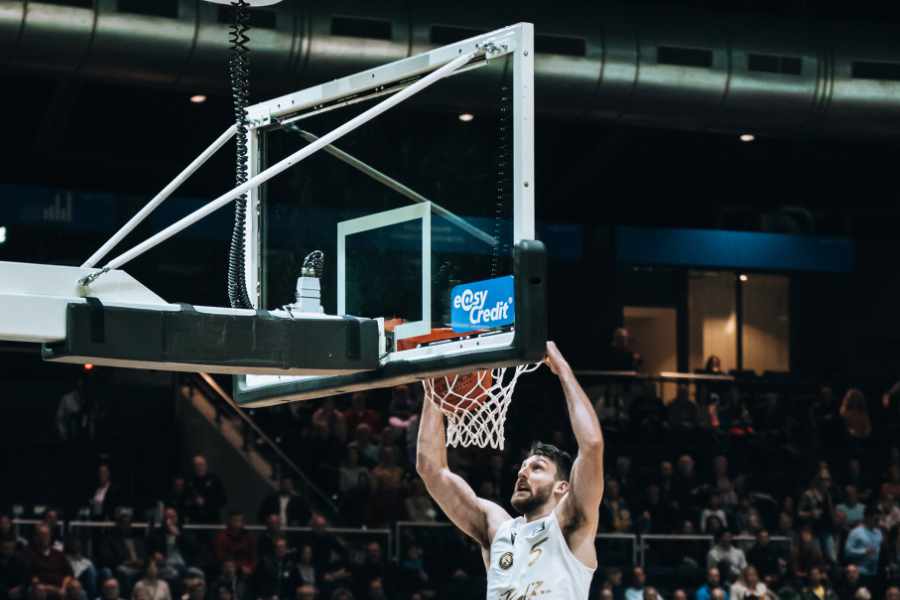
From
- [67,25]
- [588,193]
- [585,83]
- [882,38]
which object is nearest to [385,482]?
[585,83]

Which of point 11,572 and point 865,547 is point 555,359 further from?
point 865,547

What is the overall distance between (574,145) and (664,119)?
5.98 m

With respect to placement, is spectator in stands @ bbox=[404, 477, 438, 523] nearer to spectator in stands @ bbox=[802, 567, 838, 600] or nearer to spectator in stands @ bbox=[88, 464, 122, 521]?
spectator in stands @ bbox=[88, 464, 122, 521]

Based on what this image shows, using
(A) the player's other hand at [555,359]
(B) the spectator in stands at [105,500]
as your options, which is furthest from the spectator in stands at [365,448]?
(A) the player's other hand at [555,359]

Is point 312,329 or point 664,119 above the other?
point 664,119

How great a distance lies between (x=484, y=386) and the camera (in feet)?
24.3

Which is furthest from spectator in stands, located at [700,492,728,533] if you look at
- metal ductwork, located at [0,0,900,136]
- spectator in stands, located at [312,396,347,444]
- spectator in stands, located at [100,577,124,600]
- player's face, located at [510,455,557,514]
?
player's face, located at [510,455,557,514]

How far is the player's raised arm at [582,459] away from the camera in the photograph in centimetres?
708

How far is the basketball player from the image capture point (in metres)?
7.14

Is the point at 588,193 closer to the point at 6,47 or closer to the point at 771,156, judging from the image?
the point at 771,156

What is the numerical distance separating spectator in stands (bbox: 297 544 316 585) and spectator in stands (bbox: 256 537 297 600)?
4.0 inches

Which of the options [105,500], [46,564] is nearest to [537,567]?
[46,564]

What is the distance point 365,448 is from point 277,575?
3.04m

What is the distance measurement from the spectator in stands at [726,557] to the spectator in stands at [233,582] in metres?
4.89
